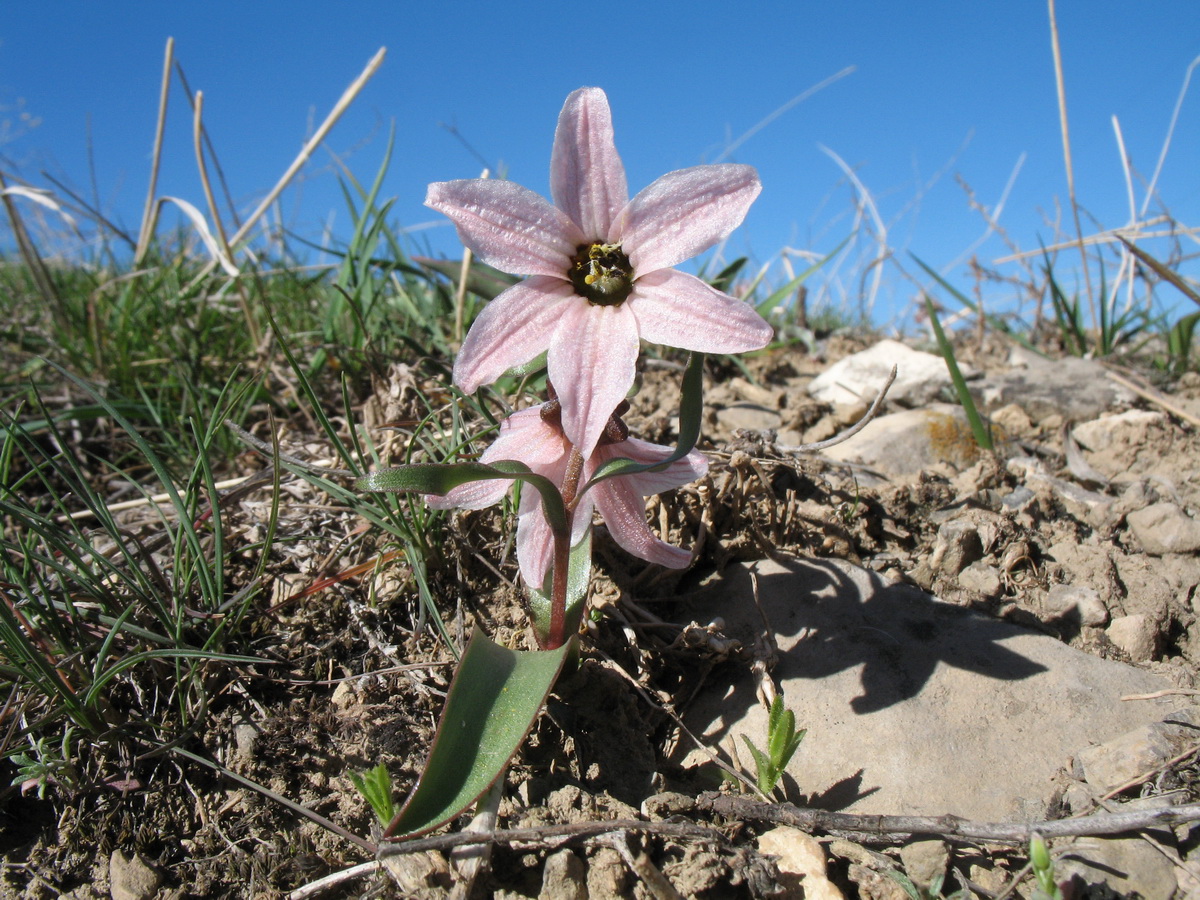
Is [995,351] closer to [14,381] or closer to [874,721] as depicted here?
[874,721]

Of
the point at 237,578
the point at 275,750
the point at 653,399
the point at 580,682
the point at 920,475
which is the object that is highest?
the point at 653,399

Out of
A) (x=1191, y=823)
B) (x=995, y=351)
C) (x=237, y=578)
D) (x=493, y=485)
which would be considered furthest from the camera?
(x=995, y=351)

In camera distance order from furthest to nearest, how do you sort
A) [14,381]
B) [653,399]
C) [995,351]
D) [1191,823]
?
[995,351] → [14,381] → [653,399] → [1191,823]

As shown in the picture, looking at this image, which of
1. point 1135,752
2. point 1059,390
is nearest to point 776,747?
point 1135,752

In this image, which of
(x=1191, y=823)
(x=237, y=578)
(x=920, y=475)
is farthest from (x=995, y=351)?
(x=237, y=578)

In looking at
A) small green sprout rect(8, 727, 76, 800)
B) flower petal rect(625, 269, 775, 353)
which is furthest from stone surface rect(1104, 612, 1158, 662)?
small green sprout rect(8, 727, 76, 800)

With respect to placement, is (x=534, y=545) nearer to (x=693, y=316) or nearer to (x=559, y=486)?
(x=559, y=486)

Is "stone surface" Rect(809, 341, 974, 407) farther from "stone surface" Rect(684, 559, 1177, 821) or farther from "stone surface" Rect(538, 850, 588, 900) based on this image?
"stone surface" Rect(538, 850, 588, 900)
